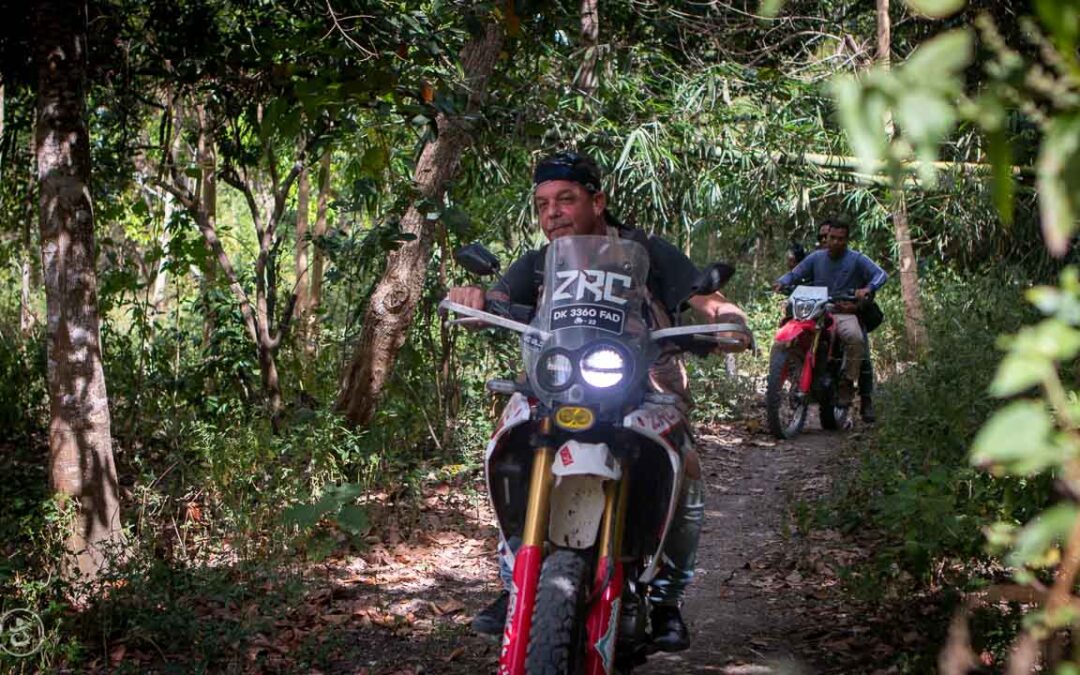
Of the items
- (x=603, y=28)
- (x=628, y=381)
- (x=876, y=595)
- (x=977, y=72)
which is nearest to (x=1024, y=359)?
(x=628, y=381)

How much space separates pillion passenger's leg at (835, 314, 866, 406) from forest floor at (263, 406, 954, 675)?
218 centimetres

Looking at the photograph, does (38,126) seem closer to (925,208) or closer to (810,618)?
(810,618)

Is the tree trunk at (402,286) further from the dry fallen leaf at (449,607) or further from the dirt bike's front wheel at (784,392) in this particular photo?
the dirt bike's front wheel at (784,392)

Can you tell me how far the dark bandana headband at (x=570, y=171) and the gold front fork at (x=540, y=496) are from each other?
1.10 meters

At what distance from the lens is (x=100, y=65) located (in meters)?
6.61

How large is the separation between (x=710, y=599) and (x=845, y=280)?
5.47 meters

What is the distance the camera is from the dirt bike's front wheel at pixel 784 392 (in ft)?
31.8

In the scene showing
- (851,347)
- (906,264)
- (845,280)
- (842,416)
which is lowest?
(842,416)

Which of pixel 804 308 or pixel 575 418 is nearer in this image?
pixel 575 418

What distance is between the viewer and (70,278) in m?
5.46

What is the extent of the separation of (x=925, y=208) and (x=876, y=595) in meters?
9.93

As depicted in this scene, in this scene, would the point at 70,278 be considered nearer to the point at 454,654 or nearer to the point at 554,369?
the point at 454,654

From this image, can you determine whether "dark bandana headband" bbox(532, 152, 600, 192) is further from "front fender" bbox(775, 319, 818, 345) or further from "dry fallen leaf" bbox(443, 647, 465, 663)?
"front fender" bbox(775, 319, 818, 345)

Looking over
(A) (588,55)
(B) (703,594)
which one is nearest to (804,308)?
(A) (588,55)
